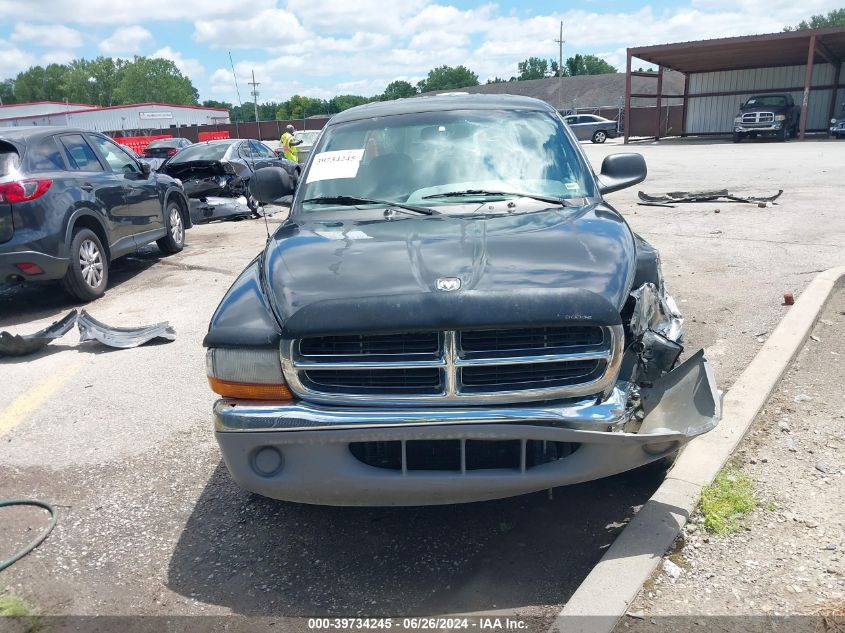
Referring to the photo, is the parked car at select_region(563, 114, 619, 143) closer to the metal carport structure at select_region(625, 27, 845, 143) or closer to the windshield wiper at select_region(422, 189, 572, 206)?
the metal carport structure at select_region(625, 27, 845, 143)

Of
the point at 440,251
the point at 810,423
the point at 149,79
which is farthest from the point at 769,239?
the point at 149,79

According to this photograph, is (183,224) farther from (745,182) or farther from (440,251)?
(745,182)

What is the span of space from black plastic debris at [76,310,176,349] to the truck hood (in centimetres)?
293

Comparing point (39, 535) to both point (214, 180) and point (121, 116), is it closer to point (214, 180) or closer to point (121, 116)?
point (214, 180)

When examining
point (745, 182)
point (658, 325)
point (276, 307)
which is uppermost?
point (276, 307)

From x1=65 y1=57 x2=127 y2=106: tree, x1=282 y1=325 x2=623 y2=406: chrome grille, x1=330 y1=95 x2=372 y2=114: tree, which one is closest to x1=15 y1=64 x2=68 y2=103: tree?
x1=65 y1=57 x2=127 y2=106: tree

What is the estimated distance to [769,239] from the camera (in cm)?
875

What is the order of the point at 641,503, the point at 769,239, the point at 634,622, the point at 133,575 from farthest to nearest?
the point at 769,239 < the point at 641,503 < the point at 133,575 < the point at 634,622

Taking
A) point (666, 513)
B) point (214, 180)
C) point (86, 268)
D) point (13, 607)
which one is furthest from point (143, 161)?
point (666, 513)

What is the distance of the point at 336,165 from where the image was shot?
13.6 ft

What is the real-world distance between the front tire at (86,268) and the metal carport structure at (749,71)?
93.7 feet

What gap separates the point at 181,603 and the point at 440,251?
5.71 ft

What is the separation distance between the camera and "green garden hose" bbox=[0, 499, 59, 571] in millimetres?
3014

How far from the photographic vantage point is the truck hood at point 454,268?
2.57 metres
